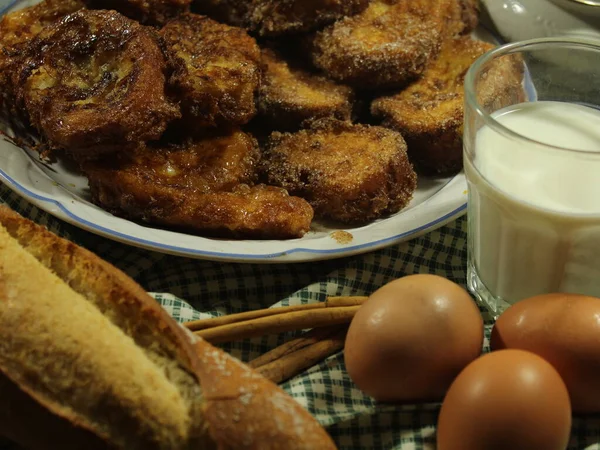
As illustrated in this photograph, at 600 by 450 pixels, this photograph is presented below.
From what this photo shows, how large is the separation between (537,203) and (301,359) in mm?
661

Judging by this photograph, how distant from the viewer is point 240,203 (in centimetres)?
201

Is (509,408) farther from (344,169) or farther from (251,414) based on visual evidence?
(344,169)

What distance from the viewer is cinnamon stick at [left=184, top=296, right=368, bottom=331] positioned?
1.74 metres

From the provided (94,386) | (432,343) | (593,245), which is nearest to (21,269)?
(94,386)

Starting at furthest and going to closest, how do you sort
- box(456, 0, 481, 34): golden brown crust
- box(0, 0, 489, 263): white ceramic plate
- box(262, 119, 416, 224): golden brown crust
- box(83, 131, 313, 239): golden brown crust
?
box(456, 0, 481, 34): golden brown crust, box(262, 119, 416, 224): golden brown crust, box(83, 131, 313, 239): golden brown crust, box(0, 0, 489, 263): white ceramic plate

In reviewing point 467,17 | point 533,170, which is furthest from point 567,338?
point 467,17

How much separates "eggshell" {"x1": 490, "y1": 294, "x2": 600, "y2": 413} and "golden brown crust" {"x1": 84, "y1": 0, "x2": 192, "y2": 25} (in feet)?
5.26

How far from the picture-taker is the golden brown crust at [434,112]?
225cm

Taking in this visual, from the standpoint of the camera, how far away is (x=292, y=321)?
1.73 metres

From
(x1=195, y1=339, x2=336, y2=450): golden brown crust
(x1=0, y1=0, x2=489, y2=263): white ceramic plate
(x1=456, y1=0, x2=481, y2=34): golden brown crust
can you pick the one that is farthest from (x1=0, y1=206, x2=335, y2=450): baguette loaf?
(x1=456, y1=0, x2=481, y2=34): golden brown crust

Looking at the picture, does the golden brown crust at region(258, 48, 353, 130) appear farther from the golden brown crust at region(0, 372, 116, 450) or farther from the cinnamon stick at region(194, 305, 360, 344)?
the golden brown crust at region(0, 372, 116, 450)

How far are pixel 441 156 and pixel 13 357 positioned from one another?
4.73ft

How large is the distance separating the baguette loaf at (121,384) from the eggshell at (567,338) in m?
0.47

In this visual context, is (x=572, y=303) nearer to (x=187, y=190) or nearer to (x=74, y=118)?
(x=187, y=190)
